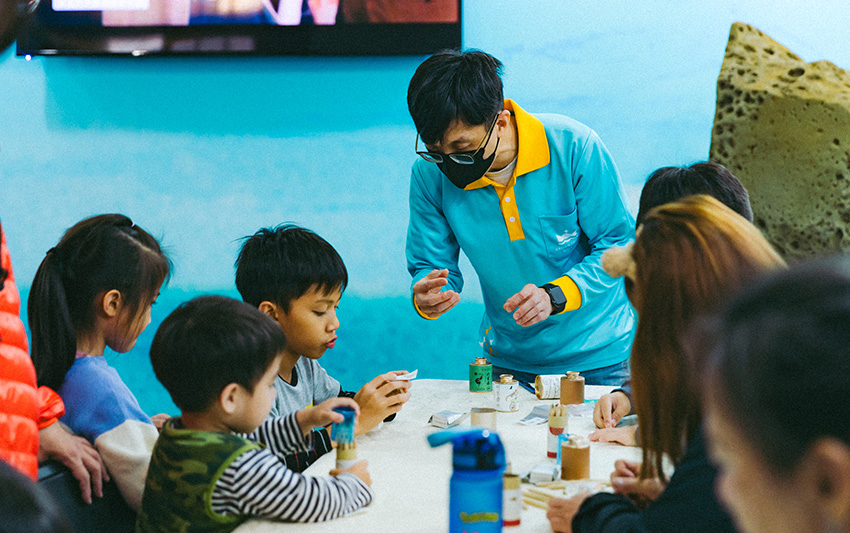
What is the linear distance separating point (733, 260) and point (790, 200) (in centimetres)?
179

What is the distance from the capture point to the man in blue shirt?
2.30 m

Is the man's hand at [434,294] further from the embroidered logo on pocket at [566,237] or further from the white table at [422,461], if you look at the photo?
the embroidered logo on pocket at [566,237]

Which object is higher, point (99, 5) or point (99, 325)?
point (99, 5)

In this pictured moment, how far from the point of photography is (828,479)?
0.54 meters

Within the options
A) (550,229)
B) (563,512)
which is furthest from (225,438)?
(550,229)

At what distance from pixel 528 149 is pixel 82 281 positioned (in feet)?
4.56

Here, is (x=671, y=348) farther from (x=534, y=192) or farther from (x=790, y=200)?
(x=790, y=200)

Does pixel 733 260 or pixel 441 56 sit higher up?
pixel 441 56

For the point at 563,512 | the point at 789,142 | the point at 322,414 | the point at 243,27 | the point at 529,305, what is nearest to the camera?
the point at 563,512

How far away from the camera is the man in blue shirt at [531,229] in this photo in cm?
230

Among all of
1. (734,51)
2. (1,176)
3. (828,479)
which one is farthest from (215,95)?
(828,479)

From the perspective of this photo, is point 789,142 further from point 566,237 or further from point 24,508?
point 24,508

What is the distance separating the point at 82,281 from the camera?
179cm

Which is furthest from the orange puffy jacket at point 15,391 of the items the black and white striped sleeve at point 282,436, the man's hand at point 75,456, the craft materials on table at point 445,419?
the craft materials on table at point 445,419
